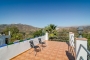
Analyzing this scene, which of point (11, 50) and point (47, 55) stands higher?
point (11, 50)

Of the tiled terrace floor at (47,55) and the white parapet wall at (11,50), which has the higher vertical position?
the white parapet wall at (11,50)

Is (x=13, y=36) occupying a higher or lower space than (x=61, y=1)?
lower

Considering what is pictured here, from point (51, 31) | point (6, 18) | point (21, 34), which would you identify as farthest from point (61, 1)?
point (6, 18)

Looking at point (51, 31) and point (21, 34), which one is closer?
point (21, 34)

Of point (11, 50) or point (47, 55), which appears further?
point (47, 55)

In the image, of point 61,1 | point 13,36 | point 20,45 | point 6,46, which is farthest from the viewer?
point 61,1

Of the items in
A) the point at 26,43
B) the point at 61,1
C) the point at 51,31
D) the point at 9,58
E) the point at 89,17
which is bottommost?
the point at 9,58

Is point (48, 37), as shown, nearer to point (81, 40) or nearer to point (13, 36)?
point (13, 36)

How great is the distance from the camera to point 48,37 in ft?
30.3

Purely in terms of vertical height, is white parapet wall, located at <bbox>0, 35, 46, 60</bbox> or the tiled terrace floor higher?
white parapet wall, located at <bbox>0, 35, 46, 60</bbox>

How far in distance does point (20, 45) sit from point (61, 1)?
43.5 ft

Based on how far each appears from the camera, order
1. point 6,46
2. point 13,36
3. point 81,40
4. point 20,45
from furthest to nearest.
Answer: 1. point 13,36
2. point 20,45
3. point 6,46
4. point 81,40

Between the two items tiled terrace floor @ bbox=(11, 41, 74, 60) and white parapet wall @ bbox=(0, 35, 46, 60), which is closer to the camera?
white parapet wall @ bbox=(0, 35, 46, 60)

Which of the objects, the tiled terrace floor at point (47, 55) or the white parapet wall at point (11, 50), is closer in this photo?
the white parapet wall at point (11, 50)
